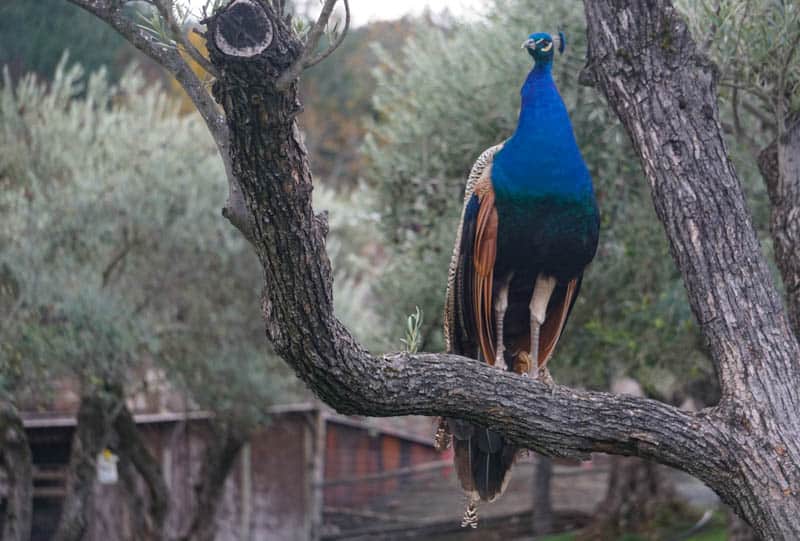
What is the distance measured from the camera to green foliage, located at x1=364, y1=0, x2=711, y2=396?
791 centimetres

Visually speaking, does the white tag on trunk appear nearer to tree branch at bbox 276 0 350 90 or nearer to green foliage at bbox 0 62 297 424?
green foliage at bbox 0 62 297 424

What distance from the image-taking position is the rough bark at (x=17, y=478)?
27.2ft

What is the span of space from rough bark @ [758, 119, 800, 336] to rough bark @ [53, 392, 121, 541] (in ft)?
21.1

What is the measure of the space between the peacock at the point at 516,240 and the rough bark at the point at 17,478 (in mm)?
5066

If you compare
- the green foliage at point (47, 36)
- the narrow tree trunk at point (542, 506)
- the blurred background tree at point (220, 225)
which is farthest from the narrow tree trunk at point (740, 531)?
the green foliage at point (47, 36)

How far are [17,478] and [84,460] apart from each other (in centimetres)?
94

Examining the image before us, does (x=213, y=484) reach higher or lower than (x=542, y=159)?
lower

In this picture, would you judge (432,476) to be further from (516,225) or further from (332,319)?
(332,319)

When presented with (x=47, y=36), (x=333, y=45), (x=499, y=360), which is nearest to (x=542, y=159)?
(x=499, y=360)

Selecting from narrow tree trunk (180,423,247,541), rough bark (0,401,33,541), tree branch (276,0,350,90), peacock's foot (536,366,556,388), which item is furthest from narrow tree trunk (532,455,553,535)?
tree branch (276,0,350,90)

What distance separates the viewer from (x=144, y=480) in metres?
10.6

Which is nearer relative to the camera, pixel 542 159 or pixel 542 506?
pixel 542 159

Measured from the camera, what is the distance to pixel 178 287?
33.0 ft

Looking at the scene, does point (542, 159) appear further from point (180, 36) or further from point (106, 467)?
point (106, 467)
